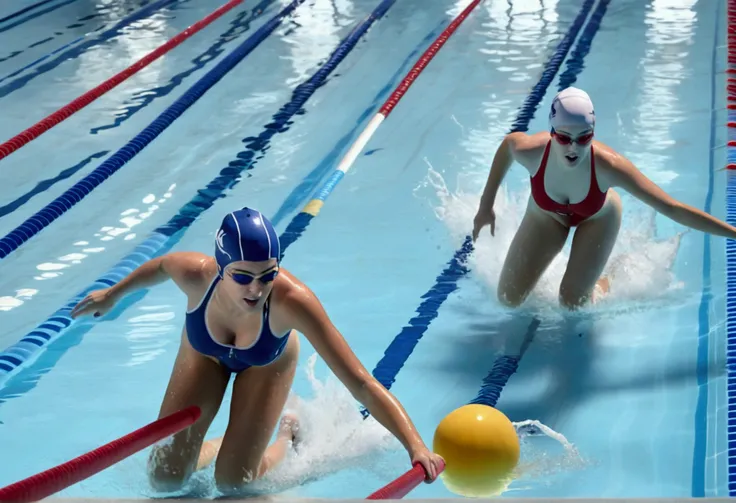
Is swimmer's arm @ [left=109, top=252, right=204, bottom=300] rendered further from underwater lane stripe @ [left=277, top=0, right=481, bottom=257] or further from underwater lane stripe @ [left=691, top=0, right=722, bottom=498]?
underwater lane stripe @ [left=277, top=0, right=481, bottom=257]

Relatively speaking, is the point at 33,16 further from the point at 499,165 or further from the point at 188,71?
the point at 499,165

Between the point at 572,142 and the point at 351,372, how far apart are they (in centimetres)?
142

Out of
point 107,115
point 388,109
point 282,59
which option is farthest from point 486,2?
point 107,115

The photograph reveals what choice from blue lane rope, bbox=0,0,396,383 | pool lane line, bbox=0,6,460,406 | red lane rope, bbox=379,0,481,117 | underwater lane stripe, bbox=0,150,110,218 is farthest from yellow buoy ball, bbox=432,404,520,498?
red lane rope, bbox=379,0,481,117

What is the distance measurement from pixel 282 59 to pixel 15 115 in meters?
1.94

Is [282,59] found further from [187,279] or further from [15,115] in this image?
[187,279]

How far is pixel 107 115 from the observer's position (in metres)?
6.37

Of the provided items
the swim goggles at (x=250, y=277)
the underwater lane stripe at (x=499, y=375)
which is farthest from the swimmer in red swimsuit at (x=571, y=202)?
the swim goggles at (x=250, y=277)

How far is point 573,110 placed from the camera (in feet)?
11.5

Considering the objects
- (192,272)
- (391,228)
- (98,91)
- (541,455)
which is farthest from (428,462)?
(98,91)

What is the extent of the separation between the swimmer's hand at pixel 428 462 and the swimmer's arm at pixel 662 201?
5.13 ft

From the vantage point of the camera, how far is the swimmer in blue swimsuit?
8.51 ft

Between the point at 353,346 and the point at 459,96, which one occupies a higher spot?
the point at 353,346

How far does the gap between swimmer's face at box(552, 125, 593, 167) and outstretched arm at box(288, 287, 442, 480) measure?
1.29 m
